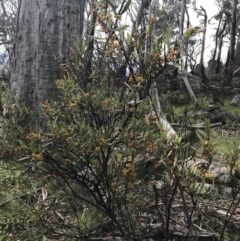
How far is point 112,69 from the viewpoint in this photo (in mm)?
1847

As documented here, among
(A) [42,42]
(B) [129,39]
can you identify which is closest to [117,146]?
(B) [129,39]

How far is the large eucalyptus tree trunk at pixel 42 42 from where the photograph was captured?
2.68 m

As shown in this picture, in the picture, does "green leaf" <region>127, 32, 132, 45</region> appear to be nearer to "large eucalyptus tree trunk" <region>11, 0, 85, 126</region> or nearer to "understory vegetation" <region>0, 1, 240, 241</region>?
"understory vegetation" <region>0, 1, 240, 241</region>

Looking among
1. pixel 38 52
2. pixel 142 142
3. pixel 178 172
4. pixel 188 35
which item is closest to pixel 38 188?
pixel 38 52

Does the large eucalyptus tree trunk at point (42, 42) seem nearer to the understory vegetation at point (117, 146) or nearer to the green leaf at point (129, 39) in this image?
the understory vegetation at point (117, 146)

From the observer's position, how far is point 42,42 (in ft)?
8.79

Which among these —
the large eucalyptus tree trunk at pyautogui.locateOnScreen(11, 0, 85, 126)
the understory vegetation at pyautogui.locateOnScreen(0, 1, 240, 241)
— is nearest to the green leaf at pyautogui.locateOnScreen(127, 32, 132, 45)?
the understory vegetation at pyautogui.locateOnScreen(0, 1, 240, 241)

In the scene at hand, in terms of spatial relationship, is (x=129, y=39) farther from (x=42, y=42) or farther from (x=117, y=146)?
(x=42, y=42)

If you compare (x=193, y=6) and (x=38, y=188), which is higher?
(x=193, y=6)

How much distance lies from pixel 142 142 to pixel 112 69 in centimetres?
55

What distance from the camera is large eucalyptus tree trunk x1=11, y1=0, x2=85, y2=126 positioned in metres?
2.68

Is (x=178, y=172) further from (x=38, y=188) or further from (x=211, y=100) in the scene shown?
(x=211, y=100)

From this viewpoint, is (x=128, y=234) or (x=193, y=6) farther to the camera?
(x=193, y=6)

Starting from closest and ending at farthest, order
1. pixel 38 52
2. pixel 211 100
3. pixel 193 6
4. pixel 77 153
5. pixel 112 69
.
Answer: pixel 77 153 → pixel 112 69 → pixel 38 52 → pixel 211 100 → pixel 193 6
